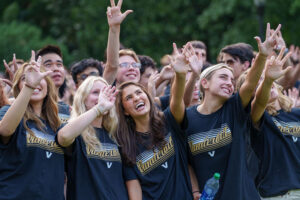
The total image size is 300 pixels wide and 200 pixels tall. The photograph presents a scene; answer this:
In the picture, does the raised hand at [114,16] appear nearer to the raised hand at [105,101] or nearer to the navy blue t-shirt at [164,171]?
the raised hand at [105,101]

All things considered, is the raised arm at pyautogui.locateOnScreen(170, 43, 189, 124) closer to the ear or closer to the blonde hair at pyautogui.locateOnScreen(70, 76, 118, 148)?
the ear

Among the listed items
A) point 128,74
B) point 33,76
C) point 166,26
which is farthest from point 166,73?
point 166,26

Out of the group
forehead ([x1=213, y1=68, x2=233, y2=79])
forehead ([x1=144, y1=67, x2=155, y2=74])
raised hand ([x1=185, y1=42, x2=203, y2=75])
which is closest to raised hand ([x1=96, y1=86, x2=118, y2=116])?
raised hand ([x1=185, y1=42, x2=203, y2=75])

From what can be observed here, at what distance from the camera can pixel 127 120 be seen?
225 inches

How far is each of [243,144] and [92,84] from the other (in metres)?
1.66

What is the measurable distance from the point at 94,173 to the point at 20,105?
0.94 metres

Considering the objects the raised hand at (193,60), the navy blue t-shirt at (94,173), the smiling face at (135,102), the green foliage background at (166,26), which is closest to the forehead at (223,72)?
the raised hand at (193,60)

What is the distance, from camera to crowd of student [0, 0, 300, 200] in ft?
16.1

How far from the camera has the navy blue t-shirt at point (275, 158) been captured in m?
5.95

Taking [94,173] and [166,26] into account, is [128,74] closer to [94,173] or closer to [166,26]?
[94,173]

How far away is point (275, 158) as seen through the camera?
6.04 m

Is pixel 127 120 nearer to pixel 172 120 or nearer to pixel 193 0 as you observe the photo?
pixel 172 120

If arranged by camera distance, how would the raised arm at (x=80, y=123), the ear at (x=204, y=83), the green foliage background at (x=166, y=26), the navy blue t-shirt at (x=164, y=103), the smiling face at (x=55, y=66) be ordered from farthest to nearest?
the green foliage background at (x=166, y=26)
the smiling face at (x=55, y=66)
the navy blue t-shirt at (x=164, y=103)
the ear at (x=204, y=83)
the raised arm at (x=80, y=123)

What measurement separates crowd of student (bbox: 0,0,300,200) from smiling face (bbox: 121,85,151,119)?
1cm
